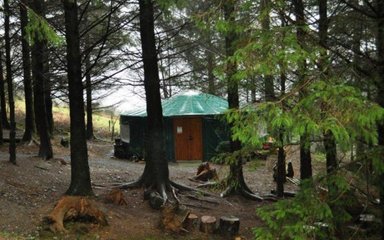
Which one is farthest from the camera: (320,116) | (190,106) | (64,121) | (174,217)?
(64,121)

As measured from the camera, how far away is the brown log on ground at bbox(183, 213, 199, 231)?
8.68m

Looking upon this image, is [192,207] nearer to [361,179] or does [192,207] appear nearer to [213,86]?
[213,86]

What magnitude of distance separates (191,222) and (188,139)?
1101cm

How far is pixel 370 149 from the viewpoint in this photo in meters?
4.11

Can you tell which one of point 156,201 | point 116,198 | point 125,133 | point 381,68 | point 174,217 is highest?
point 381,68

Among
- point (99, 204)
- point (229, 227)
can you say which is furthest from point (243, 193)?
point (99, 204)

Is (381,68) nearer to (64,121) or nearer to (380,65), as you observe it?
(380,65)

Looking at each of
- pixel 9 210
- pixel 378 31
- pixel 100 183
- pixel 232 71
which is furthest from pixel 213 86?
pixel 378 31

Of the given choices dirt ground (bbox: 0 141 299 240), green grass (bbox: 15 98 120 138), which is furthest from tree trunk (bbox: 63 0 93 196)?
green grass (bbox: 15 98 120 138)

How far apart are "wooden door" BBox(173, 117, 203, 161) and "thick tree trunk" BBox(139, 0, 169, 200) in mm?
9265

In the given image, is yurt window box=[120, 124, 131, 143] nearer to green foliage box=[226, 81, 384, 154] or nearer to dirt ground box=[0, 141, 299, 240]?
dirt ground box=[0, 141, 299, 240]

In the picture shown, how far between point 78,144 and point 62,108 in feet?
94.4

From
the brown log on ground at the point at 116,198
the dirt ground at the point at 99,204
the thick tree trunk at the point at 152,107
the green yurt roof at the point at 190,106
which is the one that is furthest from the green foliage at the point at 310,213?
the green yurt roof at the point at 190,106

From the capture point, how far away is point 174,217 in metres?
8.71
